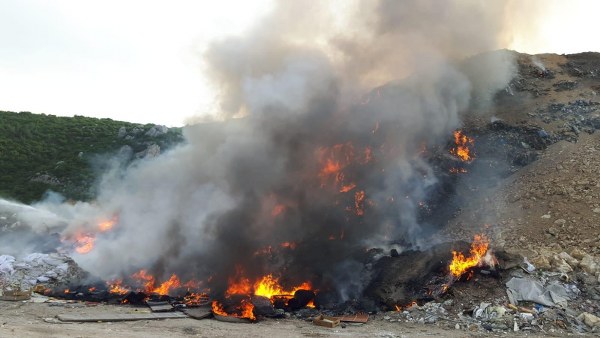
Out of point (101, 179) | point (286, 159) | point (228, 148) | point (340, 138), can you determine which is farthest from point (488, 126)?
point (101, 179)

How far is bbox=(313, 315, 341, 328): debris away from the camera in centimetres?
1233

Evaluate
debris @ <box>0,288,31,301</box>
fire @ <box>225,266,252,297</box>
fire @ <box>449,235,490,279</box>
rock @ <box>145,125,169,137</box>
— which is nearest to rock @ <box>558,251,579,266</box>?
fire @ <box>449,235,490,279</box>

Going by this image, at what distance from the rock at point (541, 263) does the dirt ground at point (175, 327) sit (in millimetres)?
3725

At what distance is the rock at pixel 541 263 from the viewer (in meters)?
14.3

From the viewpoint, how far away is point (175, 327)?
11492mm

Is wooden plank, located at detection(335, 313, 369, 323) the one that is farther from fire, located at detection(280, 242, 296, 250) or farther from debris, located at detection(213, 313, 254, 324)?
fire, located at detection(280, 242, 296, 250)

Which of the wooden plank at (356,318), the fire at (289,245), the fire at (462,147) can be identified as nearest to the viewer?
the wooden plank at (356,318)

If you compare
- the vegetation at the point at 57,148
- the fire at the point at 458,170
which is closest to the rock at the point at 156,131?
the vegetation at the point at 57,148

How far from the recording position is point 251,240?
17141 mm

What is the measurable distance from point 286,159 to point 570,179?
487 inches

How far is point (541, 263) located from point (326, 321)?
750 cm

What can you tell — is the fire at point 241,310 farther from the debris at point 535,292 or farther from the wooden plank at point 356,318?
the debris at point 535,292

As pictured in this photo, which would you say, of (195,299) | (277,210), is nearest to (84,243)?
(195,299)

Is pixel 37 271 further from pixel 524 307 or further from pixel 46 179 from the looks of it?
pixel 46 179
